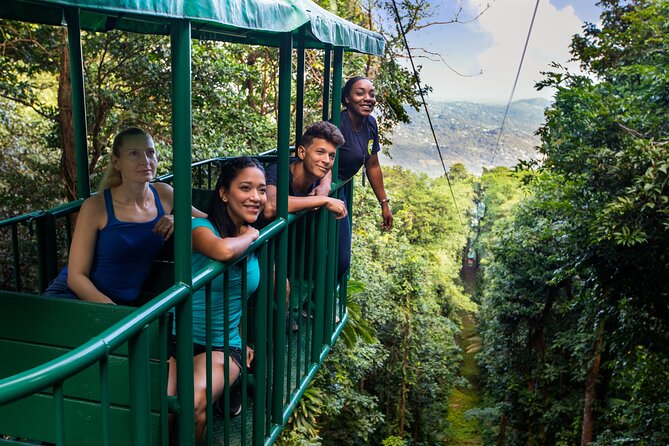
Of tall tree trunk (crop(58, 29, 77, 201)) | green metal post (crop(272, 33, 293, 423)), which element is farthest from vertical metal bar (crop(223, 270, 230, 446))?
tall tree trunk (crop(58, 29, 77, 201))

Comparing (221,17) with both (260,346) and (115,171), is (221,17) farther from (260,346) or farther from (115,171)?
(260,346)

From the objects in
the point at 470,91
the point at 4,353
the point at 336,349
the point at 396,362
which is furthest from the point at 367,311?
the point at 470,91

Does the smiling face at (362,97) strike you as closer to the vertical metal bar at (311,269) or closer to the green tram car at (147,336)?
the vertical metal bar at (311,269)

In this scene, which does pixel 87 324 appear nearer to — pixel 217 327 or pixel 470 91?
pixel 217 327

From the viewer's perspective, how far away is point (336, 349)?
15.1m

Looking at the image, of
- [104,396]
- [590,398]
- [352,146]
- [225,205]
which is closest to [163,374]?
[104,396]

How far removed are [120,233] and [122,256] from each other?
11 cm

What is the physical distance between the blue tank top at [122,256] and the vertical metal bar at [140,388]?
1.07 metres

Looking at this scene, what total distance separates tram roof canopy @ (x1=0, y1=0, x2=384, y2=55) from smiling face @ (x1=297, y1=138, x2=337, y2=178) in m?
0.58

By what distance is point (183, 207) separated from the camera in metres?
2.09

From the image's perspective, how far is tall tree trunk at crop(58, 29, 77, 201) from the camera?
940 centimetres

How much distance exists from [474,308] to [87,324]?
124 feet

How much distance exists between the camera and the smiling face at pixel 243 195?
8.86 feet

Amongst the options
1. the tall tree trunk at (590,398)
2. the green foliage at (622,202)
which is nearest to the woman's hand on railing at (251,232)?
the green foliage at (622,202)
